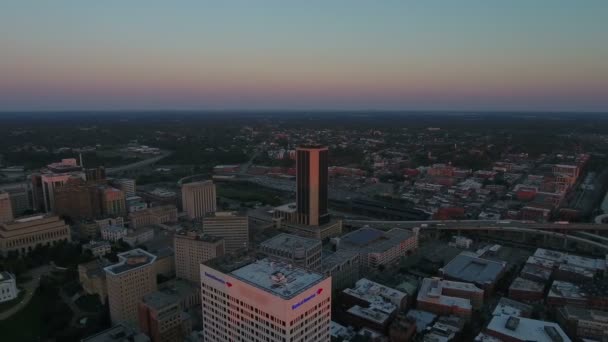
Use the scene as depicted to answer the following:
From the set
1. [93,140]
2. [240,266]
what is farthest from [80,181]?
[93,140]

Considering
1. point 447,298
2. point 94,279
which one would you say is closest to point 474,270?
point 447,298

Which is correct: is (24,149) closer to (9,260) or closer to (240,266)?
(9,260)

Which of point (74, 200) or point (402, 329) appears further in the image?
point (74, 200)

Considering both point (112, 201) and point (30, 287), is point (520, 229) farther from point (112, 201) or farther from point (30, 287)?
point (112, 201)

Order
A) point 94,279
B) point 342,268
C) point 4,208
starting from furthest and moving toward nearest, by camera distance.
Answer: point 4,208, point 342,268, point 94,279

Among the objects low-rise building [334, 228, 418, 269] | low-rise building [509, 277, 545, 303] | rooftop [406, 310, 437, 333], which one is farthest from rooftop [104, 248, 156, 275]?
low-rise building [509, 277, 545, 303]

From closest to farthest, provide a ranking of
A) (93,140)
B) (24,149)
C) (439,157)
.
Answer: (439,157)
(24,149)
(93,140)

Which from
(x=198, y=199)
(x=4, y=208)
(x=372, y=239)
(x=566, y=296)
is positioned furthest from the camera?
(x=198, y=199)

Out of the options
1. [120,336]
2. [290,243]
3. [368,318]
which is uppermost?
[290,243]
